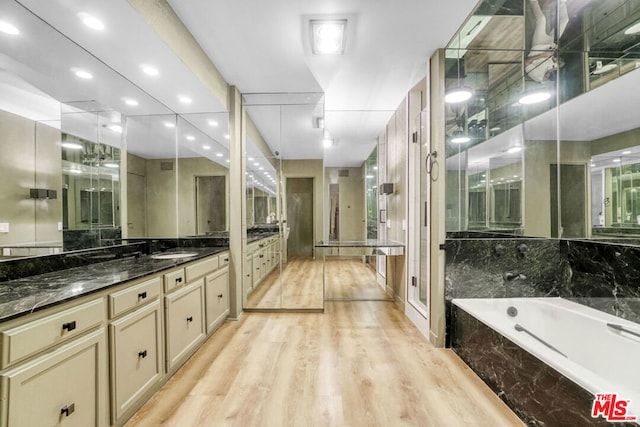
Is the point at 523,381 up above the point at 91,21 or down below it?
below

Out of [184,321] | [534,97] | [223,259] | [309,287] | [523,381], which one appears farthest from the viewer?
[309,287]

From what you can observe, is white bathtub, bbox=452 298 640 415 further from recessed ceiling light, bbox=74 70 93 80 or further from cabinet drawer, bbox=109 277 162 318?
recessed ceiling light, bbox=74 70 93 80

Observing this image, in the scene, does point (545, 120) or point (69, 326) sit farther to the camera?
point (545, 120)

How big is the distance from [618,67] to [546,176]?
2.98 ft

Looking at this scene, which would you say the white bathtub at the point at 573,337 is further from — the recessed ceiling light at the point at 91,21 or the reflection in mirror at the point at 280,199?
the recessed ceiling light at the point at 91,21

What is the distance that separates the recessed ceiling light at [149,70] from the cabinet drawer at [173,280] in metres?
1.74

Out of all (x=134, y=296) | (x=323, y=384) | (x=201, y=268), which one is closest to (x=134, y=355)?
(x=134, y=296)

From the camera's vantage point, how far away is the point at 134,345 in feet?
5.30

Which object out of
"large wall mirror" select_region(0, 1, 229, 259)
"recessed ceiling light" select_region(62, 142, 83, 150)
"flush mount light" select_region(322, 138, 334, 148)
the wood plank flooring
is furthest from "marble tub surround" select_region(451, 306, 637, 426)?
"flush mount light" select_region(322, 138, 334, 148)

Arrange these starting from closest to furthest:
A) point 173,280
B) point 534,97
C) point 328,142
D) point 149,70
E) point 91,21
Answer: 1. point 91,21
2. point 173,280
3. point 149,70
4. point 534,97
5. point 328,142

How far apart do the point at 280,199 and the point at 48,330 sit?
306 centimetres

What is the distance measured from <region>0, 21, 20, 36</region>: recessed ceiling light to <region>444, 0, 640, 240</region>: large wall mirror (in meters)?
3.11

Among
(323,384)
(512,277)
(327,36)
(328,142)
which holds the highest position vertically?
(327,36)

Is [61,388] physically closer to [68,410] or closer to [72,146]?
[68,410]
